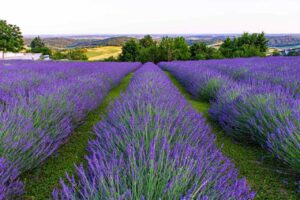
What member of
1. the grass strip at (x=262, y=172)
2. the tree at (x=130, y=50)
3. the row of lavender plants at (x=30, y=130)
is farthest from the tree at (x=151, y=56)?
the grass strip at (x=262, y=172)

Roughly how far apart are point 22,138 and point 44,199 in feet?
1.54

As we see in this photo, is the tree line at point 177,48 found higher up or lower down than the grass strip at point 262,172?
higher up

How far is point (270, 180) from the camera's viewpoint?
1960 millimetres

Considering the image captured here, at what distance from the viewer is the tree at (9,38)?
41281 millimetres

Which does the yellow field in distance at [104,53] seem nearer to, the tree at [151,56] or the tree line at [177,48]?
the tree line at [177,48]

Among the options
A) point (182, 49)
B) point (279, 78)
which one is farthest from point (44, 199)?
point (182, 49)

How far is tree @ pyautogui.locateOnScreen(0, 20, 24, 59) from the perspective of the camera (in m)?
41.3

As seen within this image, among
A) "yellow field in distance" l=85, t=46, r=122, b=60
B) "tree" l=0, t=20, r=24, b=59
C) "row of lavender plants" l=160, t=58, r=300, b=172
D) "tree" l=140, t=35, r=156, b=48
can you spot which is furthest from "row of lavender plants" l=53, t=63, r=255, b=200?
"yellow field in distance" l=85, t=46, r=122, b=60

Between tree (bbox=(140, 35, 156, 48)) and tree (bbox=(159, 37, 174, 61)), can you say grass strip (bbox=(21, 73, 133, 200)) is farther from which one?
tree (bbox=(140, 35, 156, 48))

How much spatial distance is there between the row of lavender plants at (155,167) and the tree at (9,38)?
45.9 metres

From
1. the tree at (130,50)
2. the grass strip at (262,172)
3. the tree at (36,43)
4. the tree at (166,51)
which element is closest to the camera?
the grass strip at (262,172)

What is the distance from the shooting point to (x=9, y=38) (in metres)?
43.3

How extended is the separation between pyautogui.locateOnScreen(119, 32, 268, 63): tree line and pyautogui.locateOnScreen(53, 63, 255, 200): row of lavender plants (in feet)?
82.2

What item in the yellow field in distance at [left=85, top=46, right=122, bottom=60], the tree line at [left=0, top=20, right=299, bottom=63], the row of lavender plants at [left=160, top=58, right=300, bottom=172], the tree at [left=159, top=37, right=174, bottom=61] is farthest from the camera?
the yellow field in distance at [left=85, top=46, right=122, bottom=60]
